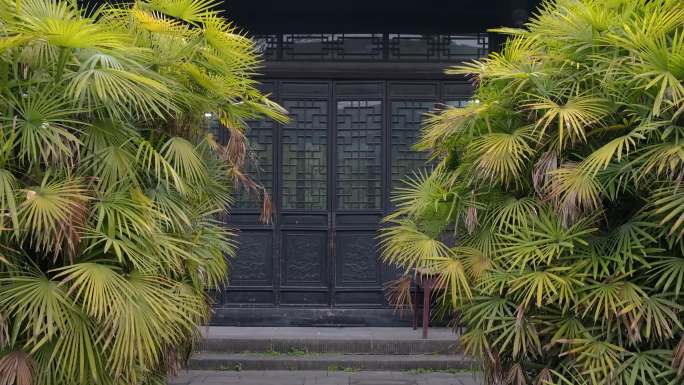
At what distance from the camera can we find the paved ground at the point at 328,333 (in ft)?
22.7

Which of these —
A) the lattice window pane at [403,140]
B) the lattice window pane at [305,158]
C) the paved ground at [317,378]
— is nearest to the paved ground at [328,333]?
the paved ground at [317,378]

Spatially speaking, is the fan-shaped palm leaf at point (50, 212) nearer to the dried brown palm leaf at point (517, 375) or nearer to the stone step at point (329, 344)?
the dried brown palm leaf at point (517, 375)

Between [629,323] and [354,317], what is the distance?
427cm

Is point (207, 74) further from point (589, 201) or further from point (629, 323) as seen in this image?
point (629, 323)

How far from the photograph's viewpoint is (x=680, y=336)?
138 inches

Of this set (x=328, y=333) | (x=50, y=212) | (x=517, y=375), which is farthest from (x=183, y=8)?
(x=328, y=333)

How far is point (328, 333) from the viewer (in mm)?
7129

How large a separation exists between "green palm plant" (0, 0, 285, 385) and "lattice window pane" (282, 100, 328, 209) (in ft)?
11.6

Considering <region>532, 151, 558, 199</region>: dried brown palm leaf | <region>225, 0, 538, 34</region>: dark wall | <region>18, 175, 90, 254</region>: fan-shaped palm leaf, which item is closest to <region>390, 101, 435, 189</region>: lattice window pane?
<region>225, 0, 538, 34</region>: dark wall

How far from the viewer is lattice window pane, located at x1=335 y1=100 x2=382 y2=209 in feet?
24.9

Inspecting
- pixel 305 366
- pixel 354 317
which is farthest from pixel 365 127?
pixel 305 366

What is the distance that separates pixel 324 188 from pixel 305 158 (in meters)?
0.38

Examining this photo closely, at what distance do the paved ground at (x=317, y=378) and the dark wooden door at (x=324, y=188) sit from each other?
3.87ft

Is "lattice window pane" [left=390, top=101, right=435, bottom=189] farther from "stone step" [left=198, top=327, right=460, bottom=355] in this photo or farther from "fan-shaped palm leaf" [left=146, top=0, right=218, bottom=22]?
"fan-shaped palm leaf" [left=146, top=0, right=218, bottom=22]
